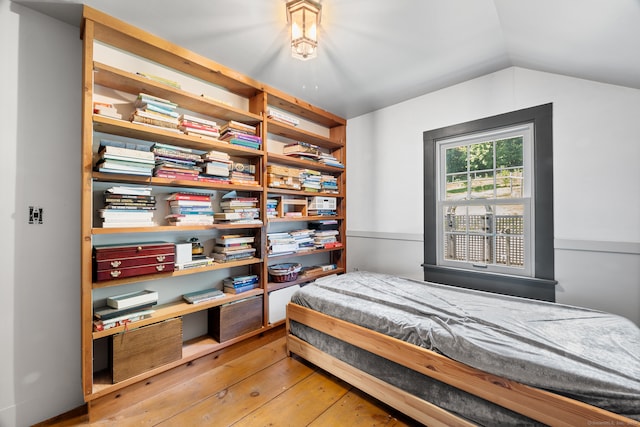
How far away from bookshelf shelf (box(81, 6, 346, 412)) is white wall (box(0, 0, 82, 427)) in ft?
0.45

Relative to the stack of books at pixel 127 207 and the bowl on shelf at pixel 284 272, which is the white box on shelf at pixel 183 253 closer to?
the stack of books at pixel 127 207

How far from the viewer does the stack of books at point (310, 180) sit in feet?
10.1

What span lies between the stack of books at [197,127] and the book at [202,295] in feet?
4.36

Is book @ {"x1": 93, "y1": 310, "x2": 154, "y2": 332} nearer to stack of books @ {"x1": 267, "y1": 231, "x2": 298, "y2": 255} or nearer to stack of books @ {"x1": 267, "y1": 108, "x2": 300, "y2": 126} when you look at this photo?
stack of books @ {"x1": 267, "y1": 231, "x2": 298, "y2": 255}

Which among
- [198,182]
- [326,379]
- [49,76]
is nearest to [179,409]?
[326,379]

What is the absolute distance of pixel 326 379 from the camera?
206 centimetres

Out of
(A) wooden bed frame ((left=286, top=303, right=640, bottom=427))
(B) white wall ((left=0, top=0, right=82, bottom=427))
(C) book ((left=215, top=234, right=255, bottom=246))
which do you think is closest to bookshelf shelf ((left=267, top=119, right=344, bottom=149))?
(C) book ((left=215, top=234, right=255, bottom=246))

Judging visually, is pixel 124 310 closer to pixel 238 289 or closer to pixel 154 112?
pixel 238 289

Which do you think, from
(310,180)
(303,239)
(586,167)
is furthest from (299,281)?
(586,167)

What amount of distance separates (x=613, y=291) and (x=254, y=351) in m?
2.87

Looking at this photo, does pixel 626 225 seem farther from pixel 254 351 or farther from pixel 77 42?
pixel 77 42

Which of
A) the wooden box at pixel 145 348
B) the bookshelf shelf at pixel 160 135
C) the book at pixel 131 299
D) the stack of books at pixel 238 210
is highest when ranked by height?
the bookshelf shelf at pixel 160 135

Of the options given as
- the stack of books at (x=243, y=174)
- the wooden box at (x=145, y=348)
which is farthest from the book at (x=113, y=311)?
the stack of books at (x=243, y=174)

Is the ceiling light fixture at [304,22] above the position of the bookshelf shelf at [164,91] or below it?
above
